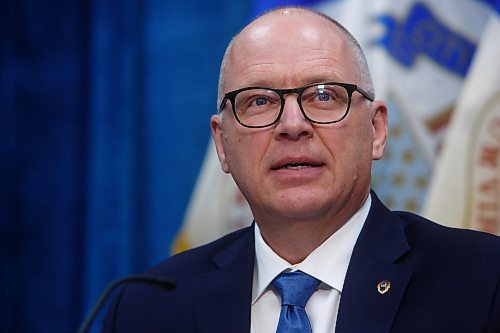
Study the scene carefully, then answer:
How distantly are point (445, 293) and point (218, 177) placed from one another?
1.47 m

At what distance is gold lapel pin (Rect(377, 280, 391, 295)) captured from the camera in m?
1.69

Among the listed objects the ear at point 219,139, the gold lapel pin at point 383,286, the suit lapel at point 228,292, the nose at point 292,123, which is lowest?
the suit lapel at point 228,292

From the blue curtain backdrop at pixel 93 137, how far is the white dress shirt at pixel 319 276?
1447 mm

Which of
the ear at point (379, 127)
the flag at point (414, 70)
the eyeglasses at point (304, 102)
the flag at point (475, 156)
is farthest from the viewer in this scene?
the flag at point (414, 70)

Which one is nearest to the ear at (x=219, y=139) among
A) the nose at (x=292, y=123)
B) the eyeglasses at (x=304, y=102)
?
the eyeglasses at (x=304, y=102)

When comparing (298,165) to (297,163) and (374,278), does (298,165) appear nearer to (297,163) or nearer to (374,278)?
(297,163)

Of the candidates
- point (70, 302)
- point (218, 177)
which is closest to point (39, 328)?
point (70, 302)

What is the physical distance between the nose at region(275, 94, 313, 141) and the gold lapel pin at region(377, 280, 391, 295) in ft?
1.02

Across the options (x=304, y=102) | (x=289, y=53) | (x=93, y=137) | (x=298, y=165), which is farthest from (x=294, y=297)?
(x=93, y=137)

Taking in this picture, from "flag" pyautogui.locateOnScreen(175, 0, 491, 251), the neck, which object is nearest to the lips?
the neck

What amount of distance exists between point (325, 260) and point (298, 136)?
259mm

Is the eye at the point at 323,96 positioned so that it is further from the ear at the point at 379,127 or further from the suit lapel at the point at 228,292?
the suit lapel at the point at 228,292

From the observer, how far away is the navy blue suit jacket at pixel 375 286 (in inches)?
64.6

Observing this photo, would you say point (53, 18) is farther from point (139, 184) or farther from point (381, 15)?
point (381, 15)
